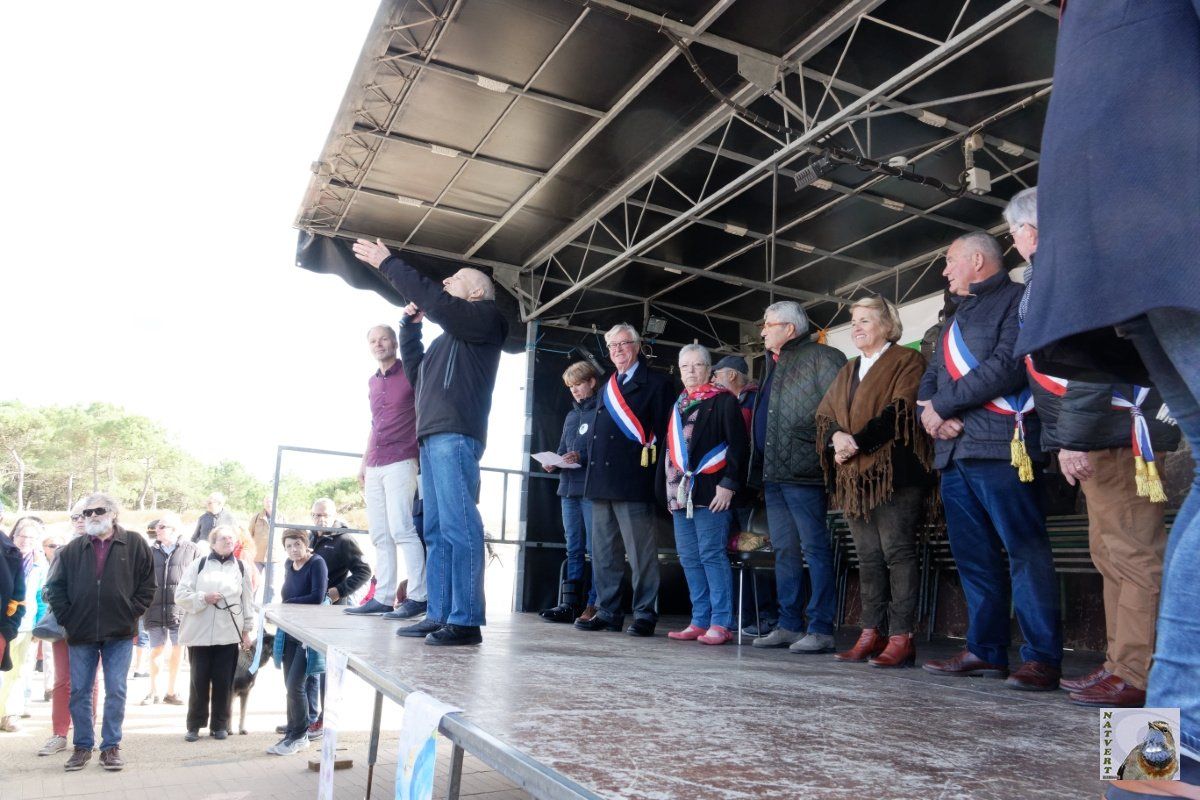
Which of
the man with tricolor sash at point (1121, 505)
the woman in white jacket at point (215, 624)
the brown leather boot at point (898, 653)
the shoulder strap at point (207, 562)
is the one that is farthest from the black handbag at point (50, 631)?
the man with tricolor sash at point (1121, 505)

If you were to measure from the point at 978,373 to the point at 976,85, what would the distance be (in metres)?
4.09

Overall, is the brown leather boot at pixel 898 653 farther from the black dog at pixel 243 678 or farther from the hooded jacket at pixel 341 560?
the black dog at pixel 243 678

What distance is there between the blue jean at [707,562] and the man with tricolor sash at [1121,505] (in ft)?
5.10

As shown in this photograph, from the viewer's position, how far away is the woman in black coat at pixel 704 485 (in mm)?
3627

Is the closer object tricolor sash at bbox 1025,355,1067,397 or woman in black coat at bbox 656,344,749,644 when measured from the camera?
tricolor sash at bbox 1025,355,1067,397

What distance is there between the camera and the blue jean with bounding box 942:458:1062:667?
239 cm

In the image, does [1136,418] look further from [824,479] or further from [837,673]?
[824,479]

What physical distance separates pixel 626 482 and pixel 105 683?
382 centimetres

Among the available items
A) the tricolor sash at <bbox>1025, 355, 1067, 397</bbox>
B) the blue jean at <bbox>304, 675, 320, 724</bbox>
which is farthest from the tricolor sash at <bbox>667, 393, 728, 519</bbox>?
the blue jean at <bbox>304, 675, 320, 724</bbox>

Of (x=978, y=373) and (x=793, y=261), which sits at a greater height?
(x=793, y=261)

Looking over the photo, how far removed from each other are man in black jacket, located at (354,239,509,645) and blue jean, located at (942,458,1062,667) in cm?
148

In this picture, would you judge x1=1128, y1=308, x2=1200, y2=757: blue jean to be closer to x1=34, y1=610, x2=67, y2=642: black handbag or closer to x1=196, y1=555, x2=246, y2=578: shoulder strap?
x1=196, y1=555, x2=246, y2=578: shoulder strap

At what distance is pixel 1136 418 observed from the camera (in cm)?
203

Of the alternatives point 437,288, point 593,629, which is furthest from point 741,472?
point 437,288
